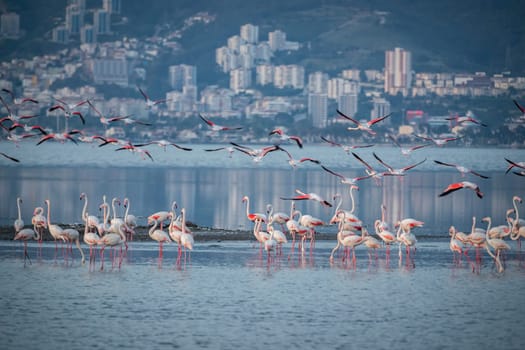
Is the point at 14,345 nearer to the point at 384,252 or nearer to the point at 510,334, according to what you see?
the point at 510,334

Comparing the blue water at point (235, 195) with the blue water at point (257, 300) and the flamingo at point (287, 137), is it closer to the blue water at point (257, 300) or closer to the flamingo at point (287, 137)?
Result: the flamingo at point (287, 137)

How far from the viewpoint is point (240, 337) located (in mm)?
14383

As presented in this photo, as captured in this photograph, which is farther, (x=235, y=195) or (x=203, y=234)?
(x=235, y=195)

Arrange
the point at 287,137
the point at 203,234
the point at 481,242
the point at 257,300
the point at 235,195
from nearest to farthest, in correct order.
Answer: the point at 257,300 → the point at 481,242 → the point at 203,234 → the point at 287,137 → the point at 235,195

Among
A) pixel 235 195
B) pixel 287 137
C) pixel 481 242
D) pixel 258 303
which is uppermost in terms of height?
A: pixel 287 137

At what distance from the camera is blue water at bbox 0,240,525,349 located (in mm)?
14297

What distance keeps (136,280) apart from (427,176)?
156ft

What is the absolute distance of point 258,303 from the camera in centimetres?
1650

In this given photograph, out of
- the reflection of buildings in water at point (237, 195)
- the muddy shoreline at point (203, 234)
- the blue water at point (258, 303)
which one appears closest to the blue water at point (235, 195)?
the reflection of buildings in water at point (237, 195)

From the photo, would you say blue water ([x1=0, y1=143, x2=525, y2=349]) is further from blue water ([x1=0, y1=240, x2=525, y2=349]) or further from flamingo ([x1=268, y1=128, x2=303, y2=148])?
flamingo ([x1=268, y1=128, x2=303, y2=148])

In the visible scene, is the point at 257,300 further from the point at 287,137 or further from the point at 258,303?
the point at 287,137

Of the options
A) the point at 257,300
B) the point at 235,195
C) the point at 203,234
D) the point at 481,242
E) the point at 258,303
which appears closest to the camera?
the point at 258,303

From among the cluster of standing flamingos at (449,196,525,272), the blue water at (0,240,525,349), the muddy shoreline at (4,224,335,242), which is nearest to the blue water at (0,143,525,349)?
the blue water at (0,240,525,349)

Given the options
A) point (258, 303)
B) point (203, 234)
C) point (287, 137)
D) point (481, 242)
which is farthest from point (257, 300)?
point (287, 137)
